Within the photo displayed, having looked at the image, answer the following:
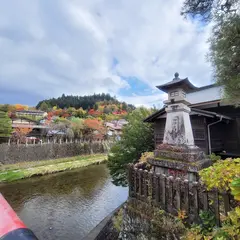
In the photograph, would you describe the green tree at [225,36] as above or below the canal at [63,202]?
above

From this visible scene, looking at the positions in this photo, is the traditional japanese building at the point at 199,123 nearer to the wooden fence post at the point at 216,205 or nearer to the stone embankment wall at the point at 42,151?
the wooden fence post at the point at 216,205

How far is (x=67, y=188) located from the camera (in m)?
11.4

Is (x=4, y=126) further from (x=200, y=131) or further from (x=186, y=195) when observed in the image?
(x=186, y=195)

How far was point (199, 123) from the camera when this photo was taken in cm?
771

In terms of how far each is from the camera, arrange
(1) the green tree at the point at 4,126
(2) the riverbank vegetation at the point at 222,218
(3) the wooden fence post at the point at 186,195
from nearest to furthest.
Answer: (2) the riverbank vegetation at the point at 222,218 < (3) the wooden fence post at the point at 186,195 < (1) the green tree at the point at 4,126

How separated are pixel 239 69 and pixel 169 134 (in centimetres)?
235

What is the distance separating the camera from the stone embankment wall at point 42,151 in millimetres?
16234

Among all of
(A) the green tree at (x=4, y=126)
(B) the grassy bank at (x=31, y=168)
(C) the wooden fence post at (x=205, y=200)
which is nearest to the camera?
(C) the wooden fence post at (x=205, y=200)

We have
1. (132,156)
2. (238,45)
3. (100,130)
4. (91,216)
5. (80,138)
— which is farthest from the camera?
(100,130)

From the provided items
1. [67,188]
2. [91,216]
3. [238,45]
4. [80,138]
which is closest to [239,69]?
[238,45]

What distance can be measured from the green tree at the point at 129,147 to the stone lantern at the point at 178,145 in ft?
12.1

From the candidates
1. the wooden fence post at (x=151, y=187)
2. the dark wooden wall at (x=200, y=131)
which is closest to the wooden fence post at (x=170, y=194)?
the wooden fence post at (x=151, y=187)

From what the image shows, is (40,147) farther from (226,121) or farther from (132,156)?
(226,121)

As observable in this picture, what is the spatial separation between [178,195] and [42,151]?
18.0 m
